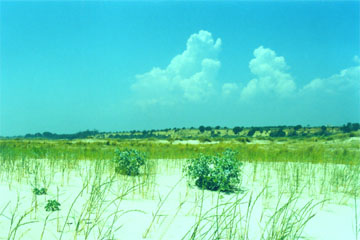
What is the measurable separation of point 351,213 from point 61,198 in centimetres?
538

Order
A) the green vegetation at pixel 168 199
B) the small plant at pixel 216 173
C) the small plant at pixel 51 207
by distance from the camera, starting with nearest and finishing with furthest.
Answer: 1. the green vegetation at pixel 168 199
2. the small plant at pixel 51 207
3. the small plant at pixel 216 173

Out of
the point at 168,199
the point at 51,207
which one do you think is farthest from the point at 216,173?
the point at 51,207

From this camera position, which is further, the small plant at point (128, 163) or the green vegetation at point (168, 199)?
the small plant at point (128, 163)

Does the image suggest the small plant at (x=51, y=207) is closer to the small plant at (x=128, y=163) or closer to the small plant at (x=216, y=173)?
the small plant at (x=216, y=173)

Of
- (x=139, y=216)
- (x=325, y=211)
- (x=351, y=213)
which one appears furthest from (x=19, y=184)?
(x=351, y=213)

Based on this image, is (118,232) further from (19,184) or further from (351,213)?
(351,213)

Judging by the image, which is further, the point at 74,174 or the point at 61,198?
the point at 74,174

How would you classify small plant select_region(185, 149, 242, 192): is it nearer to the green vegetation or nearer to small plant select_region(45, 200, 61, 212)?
the green vegetation

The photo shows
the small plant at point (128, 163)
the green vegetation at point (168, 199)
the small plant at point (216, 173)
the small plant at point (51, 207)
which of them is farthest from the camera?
the small plant at point (128, 163)

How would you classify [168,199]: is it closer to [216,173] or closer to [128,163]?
[216,173]

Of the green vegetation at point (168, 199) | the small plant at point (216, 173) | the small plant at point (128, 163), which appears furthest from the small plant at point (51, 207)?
the small plant at point (128, 163)

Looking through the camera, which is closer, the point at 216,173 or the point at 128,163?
the point at 216,173

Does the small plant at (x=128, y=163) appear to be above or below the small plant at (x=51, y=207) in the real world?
above

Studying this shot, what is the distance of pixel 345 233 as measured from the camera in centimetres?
469
